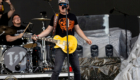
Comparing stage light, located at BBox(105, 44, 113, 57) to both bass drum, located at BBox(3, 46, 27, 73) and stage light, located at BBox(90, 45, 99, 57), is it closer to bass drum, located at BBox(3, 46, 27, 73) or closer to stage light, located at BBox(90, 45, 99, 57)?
stage light, located at BBox(90, 45, 99, 57)

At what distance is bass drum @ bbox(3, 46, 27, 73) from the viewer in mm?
6344

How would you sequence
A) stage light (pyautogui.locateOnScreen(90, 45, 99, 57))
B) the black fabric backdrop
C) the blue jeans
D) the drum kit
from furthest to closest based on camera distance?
the black fabric backdrop → stage light (pyautogui.locateOnScreen(90, 45, 99, 57)) → the drum kit → the blue jeans

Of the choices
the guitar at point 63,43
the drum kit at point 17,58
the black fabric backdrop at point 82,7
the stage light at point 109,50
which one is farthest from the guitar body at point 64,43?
the black fabric backdrop at point 82,7

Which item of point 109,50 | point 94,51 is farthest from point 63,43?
point 109,50

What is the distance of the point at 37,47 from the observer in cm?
729

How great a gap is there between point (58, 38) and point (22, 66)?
7.30 ft

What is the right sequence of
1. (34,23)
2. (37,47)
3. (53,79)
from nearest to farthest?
(53,79) < (37,47) < (34,23)

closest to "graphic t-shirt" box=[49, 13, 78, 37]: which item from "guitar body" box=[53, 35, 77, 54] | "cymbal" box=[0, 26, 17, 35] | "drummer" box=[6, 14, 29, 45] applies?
"guitar body" box=[53, 35, 77, 54]

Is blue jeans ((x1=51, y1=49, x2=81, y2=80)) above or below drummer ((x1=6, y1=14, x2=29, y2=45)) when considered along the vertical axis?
below

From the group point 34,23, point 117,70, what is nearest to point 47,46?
point 34,23

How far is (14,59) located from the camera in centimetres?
641

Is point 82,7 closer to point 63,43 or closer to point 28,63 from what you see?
point 28,63

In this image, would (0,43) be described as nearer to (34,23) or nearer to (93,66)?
(34,23)

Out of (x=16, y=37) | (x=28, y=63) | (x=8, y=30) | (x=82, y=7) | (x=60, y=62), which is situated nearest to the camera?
(x=60, y=62)
